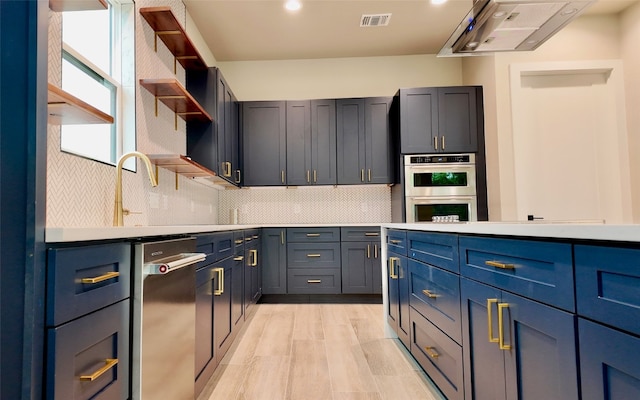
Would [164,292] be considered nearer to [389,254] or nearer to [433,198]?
[389,254]

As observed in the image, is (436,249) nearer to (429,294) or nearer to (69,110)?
(429,294)

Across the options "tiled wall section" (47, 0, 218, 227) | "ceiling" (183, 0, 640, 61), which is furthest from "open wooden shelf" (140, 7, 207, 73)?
"ceiling" (183, 0, 640, 61)

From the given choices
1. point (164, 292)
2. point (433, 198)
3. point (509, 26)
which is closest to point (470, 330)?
point (164, 292)

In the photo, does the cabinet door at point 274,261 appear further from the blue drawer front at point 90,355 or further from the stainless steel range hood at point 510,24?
the blue drawer front at point 90,355

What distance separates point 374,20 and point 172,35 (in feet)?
7.13

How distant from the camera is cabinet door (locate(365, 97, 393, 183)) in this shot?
4.21 meters

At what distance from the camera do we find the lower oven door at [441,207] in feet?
12.6

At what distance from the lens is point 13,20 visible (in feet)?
2.50

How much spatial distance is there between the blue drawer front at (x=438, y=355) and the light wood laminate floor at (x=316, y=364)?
178mm

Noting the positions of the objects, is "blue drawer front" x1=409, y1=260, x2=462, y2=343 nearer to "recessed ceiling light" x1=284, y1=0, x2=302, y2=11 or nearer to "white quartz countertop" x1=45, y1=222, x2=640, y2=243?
A: "white quartz countertop" x1=45, y1=222, x2=640, y2=243

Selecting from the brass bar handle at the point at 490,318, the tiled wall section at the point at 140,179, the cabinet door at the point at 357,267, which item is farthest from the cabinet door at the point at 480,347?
the cabinet door at the point at 357,267

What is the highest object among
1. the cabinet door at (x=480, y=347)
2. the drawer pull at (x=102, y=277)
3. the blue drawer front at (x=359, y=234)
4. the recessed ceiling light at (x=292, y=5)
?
the recessed ceiling light at (x=292, y=5)

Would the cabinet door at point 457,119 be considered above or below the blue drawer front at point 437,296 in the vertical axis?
above

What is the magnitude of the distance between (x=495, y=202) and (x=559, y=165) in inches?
30.1
